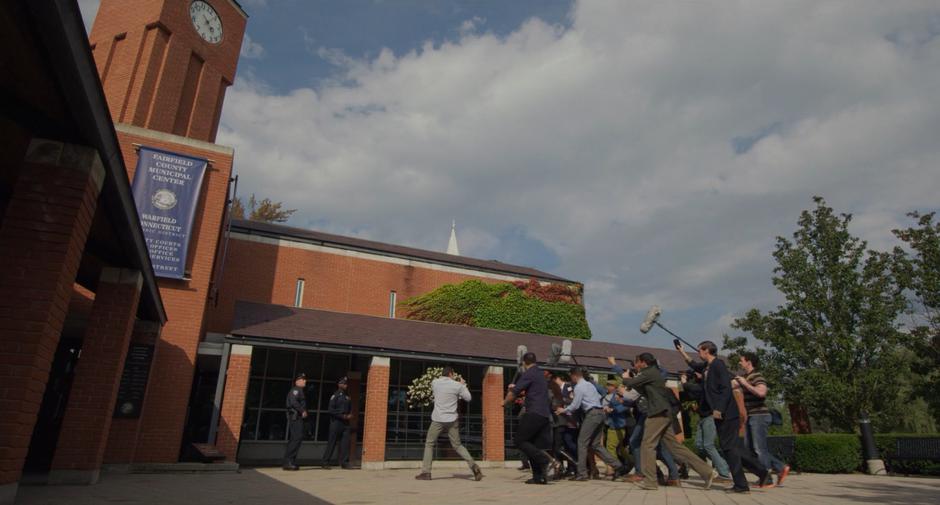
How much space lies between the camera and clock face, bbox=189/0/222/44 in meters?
18.7

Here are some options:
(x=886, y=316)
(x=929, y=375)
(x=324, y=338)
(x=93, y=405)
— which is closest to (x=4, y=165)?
(x=93, y=405)

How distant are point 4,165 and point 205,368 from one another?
12887 mm

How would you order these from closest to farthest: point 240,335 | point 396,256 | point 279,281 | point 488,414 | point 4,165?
point 4,165 < point 240,335 < point 488,414 < point 279,281 < point 396,256

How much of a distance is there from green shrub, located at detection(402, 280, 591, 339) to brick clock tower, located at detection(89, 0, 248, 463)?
1153 centimetres

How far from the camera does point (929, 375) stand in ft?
55.1

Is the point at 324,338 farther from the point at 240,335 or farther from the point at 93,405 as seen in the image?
the point at 93,405

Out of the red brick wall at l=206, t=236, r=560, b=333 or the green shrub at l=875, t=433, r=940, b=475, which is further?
the red brick wall at l=206, t=236, r=560, b=333

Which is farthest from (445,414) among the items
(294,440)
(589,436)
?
(294,440)

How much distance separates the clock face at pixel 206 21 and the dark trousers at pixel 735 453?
19.6 m

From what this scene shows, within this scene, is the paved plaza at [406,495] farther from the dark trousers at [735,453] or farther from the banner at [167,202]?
the banner at [167,202]

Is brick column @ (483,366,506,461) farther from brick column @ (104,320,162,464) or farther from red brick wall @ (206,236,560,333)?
red brick wall @ (206,236,560,333)

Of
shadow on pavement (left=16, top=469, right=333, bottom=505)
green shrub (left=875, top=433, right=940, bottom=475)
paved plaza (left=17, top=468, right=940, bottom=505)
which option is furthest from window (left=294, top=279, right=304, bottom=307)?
green shrub (left=875, top=433, right=940, bottom=475)

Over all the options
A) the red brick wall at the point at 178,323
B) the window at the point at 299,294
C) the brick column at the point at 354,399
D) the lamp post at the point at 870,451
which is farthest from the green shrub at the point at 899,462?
the window at the point at 299,294

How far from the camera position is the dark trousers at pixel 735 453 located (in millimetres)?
6547
